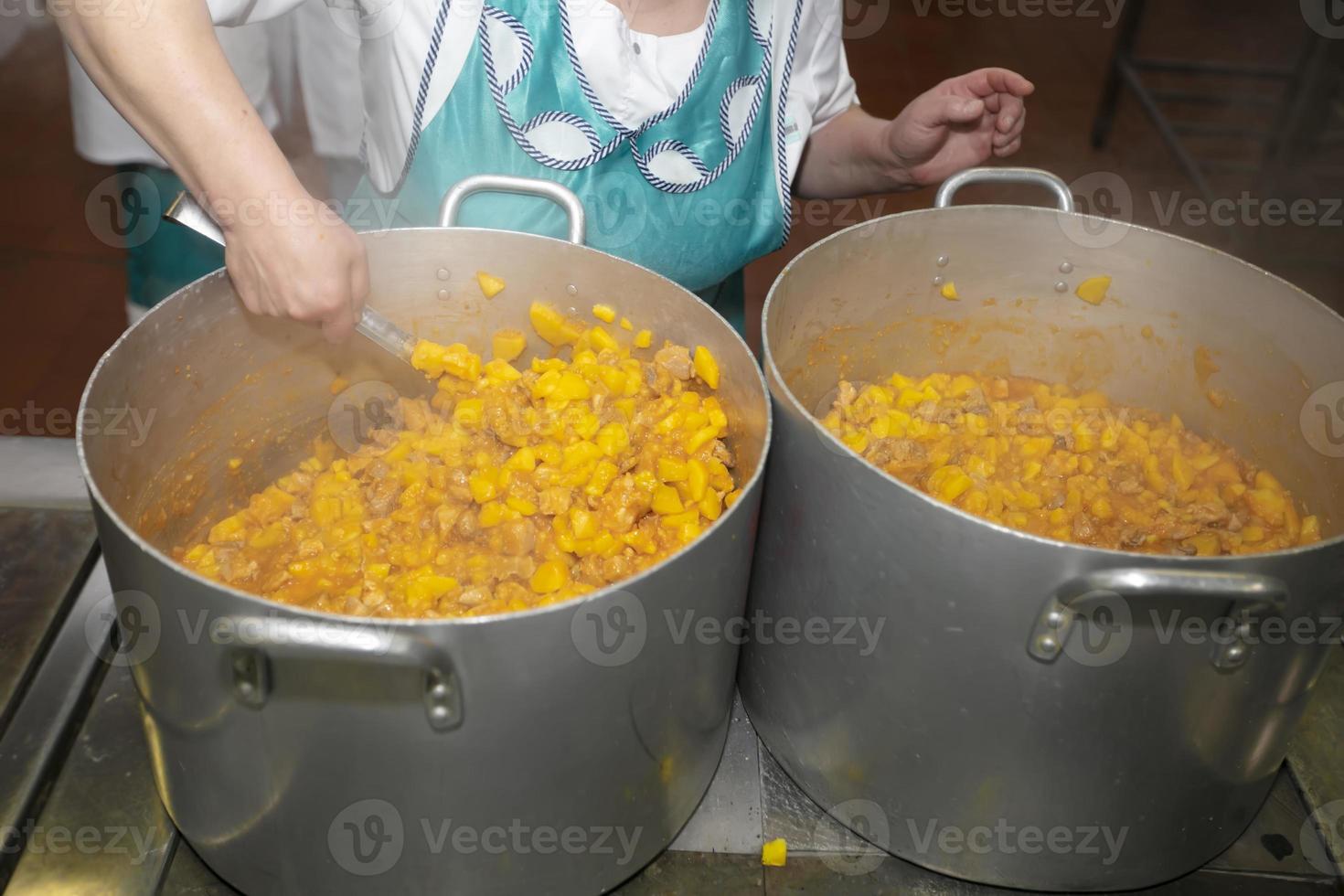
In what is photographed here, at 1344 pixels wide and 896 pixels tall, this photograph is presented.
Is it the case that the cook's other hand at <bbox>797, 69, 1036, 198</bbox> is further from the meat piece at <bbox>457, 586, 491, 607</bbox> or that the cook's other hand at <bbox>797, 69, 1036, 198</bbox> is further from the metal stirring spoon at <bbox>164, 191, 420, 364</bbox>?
the meat piece at <bbox>457, 586, 491, 607</bbox>

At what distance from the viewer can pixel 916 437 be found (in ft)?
4.12

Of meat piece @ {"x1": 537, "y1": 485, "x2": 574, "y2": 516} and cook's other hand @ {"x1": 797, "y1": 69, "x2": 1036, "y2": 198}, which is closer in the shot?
meat piece @ {"x1": 537, "y1": 485, "x2": 574, "y2": 516}

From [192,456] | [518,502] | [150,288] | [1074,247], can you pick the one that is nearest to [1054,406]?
[1074,247]

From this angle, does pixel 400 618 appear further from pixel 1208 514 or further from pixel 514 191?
pixel 1208 514

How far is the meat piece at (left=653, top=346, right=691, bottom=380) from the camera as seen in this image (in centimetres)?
113

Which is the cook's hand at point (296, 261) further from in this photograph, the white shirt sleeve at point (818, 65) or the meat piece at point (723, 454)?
the white shirt sleeve at point (818, 65)

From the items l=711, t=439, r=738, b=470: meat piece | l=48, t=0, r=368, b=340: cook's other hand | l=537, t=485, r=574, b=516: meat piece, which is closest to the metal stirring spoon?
l=48, t=0, r=368, b=340: cook's other hand

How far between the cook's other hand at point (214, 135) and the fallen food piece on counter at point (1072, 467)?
1.87 ft

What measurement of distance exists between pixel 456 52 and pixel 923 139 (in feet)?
1.96

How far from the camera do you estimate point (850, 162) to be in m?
1.58

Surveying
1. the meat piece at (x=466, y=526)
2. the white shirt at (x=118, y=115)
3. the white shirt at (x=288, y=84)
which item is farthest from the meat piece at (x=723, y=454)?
the white shirt at (x=118, y=115)

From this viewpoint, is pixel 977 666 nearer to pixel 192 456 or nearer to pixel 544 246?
pixel 544 246

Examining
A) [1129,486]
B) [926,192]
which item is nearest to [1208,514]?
[1129,486]

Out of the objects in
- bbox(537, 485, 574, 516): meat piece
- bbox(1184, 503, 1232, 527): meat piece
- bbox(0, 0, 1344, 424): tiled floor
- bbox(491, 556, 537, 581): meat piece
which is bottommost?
bbox(0, 0, 1344, 424): tiled floor
